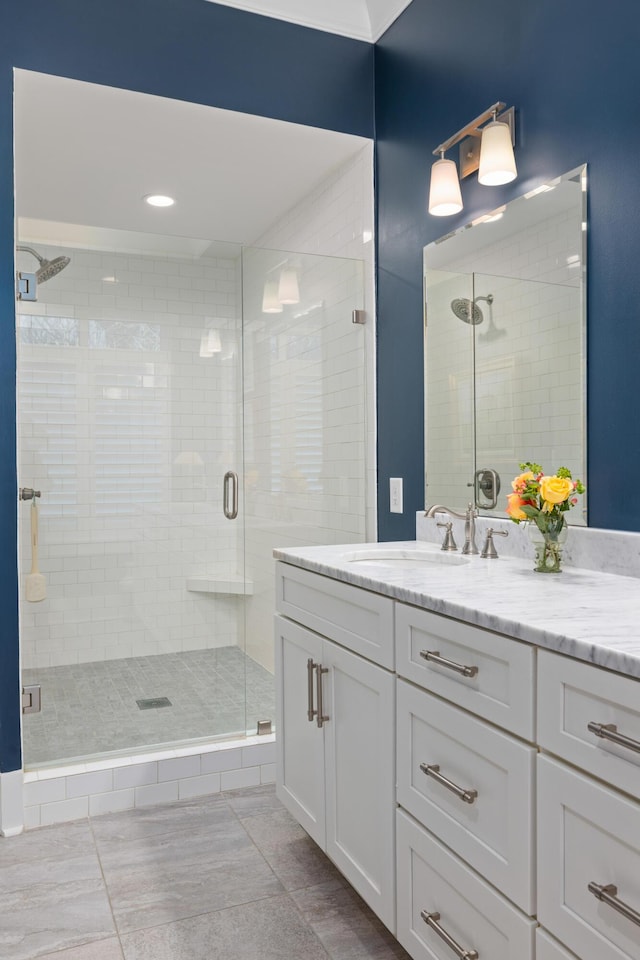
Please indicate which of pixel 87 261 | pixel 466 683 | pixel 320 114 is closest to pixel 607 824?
pixel 466 683

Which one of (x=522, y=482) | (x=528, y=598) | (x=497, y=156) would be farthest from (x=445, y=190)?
(x=528, y=598)

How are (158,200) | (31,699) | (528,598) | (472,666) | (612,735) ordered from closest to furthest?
(612,735), (472,666), (528,598), (31,699), (158,200)

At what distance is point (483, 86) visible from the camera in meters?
2.26

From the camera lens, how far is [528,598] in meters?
1.42

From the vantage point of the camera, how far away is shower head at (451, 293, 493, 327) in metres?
2.25

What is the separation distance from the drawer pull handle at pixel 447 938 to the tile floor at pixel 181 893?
358 mm

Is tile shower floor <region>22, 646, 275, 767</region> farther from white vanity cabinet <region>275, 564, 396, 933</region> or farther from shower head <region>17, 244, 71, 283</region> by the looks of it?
shower head <region>17, 244, 71, 283</region>

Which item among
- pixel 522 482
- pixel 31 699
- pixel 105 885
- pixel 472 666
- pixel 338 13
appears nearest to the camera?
pixel 472 666

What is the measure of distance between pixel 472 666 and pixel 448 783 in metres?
0.25

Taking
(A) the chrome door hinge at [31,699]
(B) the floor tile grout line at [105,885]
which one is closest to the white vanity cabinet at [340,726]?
(B) the floor tile grout line at [105,885]

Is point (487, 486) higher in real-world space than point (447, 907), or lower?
higher

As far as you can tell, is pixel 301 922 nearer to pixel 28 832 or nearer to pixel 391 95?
pixel 28 832

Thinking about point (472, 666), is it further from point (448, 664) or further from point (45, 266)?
point (45, 266)

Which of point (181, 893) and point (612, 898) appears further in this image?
point (181, 893)
